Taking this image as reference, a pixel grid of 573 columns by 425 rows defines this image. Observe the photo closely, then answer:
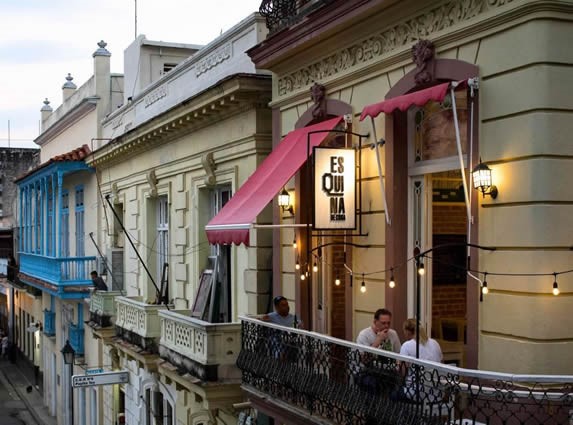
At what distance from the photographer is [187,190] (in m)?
18.1

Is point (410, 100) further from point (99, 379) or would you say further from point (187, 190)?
point (99, 379)

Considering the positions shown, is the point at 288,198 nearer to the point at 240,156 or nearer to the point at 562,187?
the point at 240,156

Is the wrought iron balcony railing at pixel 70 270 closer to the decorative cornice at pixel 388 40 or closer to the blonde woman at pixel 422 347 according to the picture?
the decorative cornice at pixel 388 40

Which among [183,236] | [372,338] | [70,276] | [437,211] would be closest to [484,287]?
[372,338]

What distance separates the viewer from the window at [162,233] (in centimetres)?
2041

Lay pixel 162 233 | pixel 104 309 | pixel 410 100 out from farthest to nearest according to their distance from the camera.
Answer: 1. pixel 104 309
2. pixel 162 233
3. pixel 410 100

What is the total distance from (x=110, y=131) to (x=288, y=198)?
44.1 feet

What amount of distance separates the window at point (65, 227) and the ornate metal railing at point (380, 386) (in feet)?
65.7

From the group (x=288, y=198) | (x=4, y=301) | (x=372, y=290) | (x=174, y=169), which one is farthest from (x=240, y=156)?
(x=4, y=301)

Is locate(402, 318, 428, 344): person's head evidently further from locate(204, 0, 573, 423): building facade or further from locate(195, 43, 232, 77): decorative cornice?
locate(195, 43, 232, 77): decorative cornice

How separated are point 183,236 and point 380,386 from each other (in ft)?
32.9

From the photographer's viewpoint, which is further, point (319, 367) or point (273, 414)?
point (273, 414)

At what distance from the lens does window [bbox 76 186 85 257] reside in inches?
1131

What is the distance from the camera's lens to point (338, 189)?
1084cm
